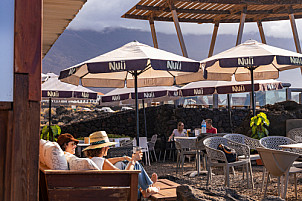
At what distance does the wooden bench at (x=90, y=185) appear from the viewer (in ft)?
10.0

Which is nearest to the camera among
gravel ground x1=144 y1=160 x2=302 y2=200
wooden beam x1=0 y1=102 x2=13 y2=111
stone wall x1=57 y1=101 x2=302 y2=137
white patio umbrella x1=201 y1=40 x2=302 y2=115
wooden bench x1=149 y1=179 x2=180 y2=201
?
wooden beam x1=0 y1=102 x2=13 y2=111

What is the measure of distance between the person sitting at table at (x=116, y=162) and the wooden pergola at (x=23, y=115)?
1.33 metres

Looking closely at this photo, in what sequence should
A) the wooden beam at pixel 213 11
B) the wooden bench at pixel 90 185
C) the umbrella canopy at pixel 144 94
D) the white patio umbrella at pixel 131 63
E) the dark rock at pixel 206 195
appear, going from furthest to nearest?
the wooden beam at pixel 213 11 < the umbrella canopy at pixel 144 94 < the white patio umbrella at pixel 131 63 < the wooden bench at pixel 90 185 < the dark rock at pixel 206 195

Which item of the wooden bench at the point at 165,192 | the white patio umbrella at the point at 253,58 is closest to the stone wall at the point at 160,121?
the white patio umbrella at the point at 253,58

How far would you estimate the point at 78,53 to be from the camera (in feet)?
621

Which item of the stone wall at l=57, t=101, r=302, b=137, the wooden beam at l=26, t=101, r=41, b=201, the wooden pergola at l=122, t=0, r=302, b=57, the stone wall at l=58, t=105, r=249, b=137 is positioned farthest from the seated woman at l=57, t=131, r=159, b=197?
the wooden pergola at l=122, t=0, r=302, b=57

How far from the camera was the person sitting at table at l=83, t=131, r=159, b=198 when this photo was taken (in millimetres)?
3828

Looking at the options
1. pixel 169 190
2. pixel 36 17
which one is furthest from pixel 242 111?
pixel 36 17

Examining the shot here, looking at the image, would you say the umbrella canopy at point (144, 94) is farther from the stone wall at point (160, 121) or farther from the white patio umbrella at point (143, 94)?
the stone wall at point (160, 121)

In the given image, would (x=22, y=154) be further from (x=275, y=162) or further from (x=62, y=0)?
(x=275, y=162)

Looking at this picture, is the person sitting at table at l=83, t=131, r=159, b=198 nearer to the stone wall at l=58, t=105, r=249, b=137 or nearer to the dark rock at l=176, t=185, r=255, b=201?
the dark rock at l=176, t=185, r=255, b=201

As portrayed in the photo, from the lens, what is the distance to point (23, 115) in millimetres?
2514

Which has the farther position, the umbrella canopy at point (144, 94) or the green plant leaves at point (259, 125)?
the umbrella canopy at point (144, 94)

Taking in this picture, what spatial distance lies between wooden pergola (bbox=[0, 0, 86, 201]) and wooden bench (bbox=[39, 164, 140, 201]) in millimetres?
541
